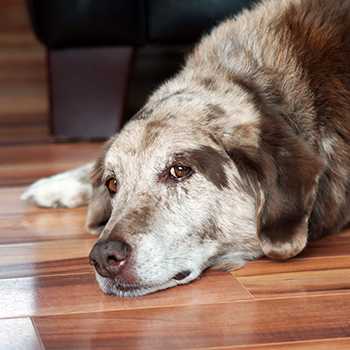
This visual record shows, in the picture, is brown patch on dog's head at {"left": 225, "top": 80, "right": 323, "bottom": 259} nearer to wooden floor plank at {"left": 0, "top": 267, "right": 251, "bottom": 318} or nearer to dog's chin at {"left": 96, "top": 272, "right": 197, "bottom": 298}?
wooden floor plank at {"left": 0, "top": 267, "right": 251, "bottom": 318}

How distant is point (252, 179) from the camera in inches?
65.6

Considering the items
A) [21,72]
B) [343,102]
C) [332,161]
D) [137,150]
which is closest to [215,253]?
[137,150]

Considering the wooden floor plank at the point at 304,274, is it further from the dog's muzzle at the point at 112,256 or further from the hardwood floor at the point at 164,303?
the dog's muzzle at the point at 112,256

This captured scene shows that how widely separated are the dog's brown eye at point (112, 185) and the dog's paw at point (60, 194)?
61 centimetres

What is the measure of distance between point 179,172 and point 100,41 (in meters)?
2.06

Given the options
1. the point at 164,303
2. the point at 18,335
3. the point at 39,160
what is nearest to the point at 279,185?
the point at 164,303

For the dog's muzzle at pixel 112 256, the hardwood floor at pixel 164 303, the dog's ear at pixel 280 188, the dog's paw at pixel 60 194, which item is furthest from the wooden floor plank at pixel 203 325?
the dog's paw at pixel 60 194

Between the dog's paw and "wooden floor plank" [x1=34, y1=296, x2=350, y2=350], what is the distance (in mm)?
1117

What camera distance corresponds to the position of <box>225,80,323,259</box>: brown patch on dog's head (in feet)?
5.38

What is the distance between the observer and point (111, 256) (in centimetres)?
147

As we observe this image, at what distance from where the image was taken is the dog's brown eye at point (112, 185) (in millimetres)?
1837

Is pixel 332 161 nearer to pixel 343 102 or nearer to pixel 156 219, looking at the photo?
pixel 343 102

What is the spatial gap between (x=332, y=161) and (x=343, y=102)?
0.22 metres

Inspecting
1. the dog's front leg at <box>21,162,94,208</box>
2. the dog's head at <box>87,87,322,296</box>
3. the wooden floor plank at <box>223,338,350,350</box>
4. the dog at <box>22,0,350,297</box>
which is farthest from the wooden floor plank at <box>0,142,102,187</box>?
the wooden floor plank at <box>223,338,350,350</box>
